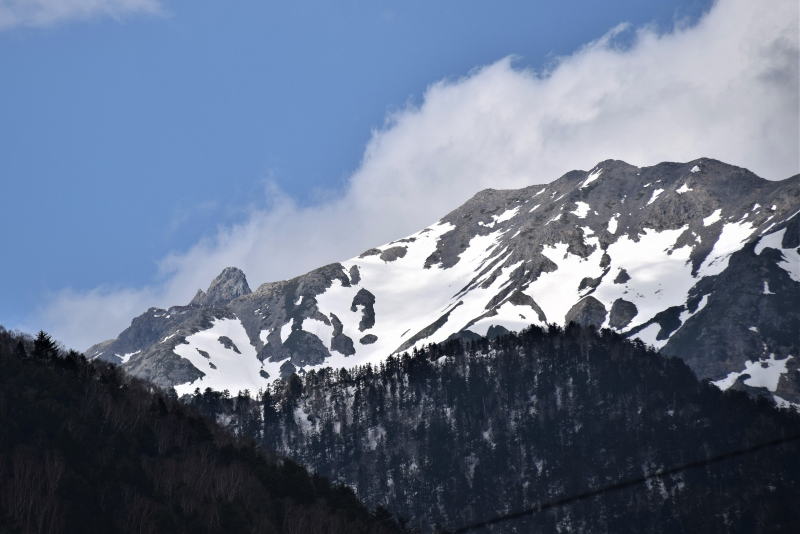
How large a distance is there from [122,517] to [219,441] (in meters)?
45.9

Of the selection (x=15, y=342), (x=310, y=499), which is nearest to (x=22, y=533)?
(x=310, y=499)

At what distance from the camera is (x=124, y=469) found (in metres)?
138

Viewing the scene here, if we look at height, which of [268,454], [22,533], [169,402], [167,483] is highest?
[169,402]

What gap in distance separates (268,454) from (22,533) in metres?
73.9

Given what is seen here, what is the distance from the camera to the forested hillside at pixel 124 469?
122 meters

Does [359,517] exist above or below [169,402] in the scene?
below

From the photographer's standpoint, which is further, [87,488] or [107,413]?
[107,413]

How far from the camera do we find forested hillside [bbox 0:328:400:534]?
122 meters

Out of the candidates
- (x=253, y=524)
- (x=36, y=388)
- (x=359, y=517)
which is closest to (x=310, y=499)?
(x=359, y=517)

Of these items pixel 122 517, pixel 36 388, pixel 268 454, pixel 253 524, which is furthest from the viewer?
pixel 268 454

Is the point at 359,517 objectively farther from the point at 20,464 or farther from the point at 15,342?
the point at 15,342

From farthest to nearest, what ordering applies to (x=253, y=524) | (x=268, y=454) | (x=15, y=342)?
1. (x=268, y=454)
2. (x=15, y=342)
3. (x=253, y=524)

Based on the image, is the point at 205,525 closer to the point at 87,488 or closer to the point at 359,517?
the point at 87,488

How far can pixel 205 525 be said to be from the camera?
12838 cm
